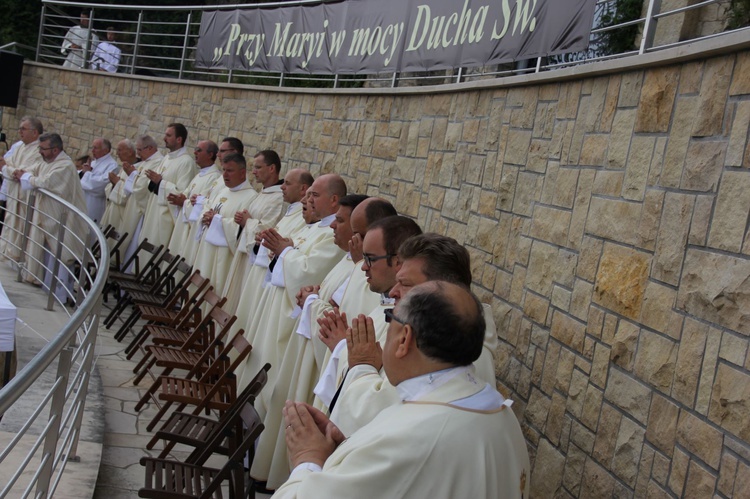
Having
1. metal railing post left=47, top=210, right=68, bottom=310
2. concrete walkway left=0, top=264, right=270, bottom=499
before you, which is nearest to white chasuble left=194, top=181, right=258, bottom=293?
concrete walkway left=0, top=264, right=270, bottom=499

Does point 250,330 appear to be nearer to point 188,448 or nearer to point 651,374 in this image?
point 188,448

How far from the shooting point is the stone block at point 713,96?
355 centimetres

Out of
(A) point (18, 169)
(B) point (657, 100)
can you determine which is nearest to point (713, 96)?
(B) point (657, 100)

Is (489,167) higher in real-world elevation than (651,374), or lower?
higher

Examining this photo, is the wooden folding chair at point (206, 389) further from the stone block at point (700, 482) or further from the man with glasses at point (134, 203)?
the man with glasses at point (134, 203)

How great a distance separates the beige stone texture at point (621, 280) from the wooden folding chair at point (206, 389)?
250 centimetres

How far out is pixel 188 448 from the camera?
20.1 feet

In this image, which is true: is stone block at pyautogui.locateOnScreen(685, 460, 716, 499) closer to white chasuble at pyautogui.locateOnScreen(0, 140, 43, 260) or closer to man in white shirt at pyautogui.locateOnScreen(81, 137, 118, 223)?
white chasuble at pyautogui.locateOnScreen(0, 140, 43, 260)

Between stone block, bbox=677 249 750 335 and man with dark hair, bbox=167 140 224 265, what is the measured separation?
6853mm

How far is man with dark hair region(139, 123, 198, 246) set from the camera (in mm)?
10695

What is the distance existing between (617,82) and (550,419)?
174 cm

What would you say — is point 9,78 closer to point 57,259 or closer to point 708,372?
point 57,259

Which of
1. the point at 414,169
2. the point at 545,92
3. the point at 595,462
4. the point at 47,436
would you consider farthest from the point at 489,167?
the point at 47,436

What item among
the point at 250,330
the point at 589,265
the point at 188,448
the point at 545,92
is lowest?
the point at 188,448
